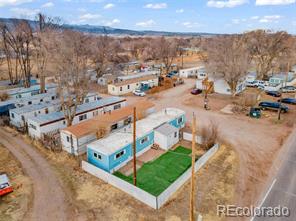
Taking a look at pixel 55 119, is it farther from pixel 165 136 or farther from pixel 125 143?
pixel 165 136

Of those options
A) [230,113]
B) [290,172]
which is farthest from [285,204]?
[230,113]

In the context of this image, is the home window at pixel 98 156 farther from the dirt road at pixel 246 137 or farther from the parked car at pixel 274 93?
the parked car at pixel 274 93

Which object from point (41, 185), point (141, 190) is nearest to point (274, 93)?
point (141, 190)

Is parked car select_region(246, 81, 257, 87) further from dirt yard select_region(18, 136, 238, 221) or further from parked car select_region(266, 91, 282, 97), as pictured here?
dirt yard select_region(18, 136, 238, 221)

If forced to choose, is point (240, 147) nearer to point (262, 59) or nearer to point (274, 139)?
point (274, 139)

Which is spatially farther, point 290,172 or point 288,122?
point 288,122

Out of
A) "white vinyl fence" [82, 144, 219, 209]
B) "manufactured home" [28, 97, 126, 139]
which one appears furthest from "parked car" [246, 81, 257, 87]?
"white vinyl fence" [82, 144, 219, 209]

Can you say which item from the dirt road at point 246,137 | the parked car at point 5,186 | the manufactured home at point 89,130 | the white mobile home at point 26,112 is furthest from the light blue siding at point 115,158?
the white mobile home at point 26,112
